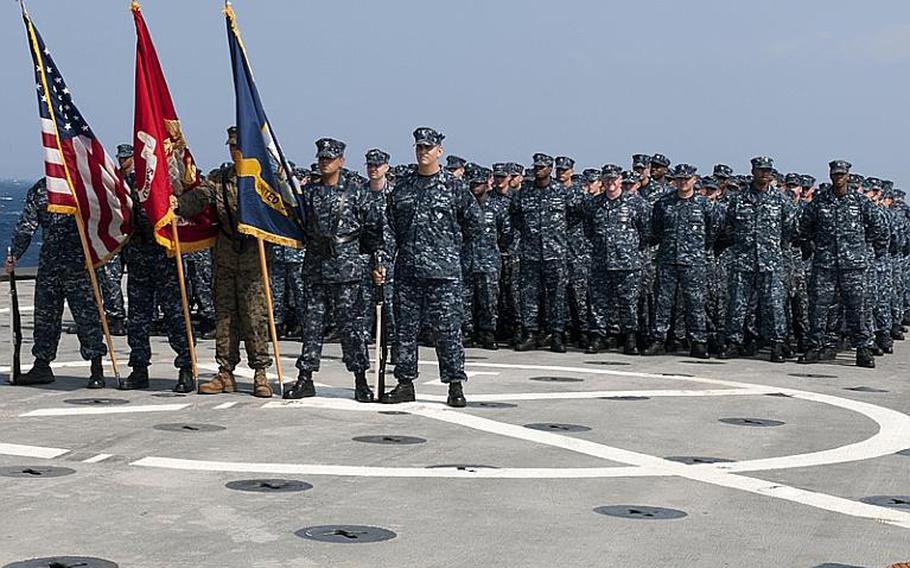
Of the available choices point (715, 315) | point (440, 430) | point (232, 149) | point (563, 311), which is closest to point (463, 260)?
point (563, 311)

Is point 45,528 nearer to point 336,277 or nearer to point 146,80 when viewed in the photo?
point 336,277

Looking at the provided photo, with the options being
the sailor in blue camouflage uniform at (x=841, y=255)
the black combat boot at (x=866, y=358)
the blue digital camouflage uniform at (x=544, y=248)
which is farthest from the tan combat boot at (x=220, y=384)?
the black combat boot at (x=866, y=358)

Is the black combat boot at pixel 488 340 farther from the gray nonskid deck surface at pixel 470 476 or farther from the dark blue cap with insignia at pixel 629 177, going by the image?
the gray nonskid deck surface at pixel 470 476

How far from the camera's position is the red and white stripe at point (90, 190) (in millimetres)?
11445

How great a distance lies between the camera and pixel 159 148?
37.3 ft

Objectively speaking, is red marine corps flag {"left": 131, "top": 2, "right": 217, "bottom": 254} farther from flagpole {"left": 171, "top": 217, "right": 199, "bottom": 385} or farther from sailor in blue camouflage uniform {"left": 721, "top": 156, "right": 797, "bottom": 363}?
sailor in blue camouflage uniform {"left": 721, "top": 156, "right": 797, "bottom": 363}

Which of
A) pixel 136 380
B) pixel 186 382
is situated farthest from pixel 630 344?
pixel 136 380

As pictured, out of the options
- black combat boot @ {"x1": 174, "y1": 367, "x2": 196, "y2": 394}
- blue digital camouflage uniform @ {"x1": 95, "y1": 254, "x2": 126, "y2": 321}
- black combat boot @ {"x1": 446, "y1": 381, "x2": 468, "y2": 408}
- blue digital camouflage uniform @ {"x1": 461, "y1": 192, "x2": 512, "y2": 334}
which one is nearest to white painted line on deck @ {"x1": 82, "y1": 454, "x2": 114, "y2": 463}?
black combat boot @ {"x1": 174, "y1": 367, "x2": 196, "y2": 394}

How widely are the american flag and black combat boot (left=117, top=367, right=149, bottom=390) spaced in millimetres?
920

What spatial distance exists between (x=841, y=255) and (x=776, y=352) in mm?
1253

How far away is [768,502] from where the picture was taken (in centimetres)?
747

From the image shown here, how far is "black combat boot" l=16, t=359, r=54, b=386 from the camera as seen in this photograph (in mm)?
11953

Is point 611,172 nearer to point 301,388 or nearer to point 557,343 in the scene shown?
point 557,343

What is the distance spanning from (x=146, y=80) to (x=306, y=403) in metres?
2.83
